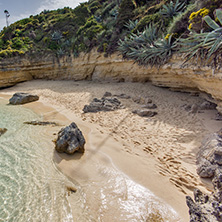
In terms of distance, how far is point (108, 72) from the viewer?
47.8 feet

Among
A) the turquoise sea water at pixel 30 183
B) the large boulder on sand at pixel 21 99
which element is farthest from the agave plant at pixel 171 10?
the large boulder on sand at pixel 21 99

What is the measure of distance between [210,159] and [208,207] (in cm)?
176

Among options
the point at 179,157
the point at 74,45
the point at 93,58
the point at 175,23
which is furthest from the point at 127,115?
the point at 74,45

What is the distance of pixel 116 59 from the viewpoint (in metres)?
13.2

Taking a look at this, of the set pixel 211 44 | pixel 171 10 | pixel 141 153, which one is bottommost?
pixel 141 153

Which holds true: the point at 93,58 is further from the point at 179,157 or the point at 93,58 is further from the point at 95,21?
the point at 179,157

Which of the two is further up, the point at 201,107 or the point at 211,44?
the point at 211,44

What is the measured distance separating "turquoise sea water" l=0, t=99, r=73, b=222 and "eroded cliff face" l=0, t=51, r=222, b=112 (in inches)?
242

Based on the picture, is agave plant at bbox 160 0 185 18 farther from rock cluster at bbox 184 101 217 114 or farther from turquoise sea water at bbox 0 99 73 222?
turquoise sea water at bbox 0 99 73 222

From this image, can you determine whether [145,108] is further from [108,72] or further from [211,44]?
[108,72]

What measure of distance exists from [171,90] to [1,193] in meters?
10.1

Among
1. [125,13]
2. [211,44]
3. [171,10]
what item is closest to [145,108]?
[211,44]

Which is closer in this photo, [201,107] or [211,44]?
[211,44]

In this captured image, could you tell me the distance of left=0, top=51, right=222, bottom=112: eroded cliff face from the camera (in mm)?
6162
